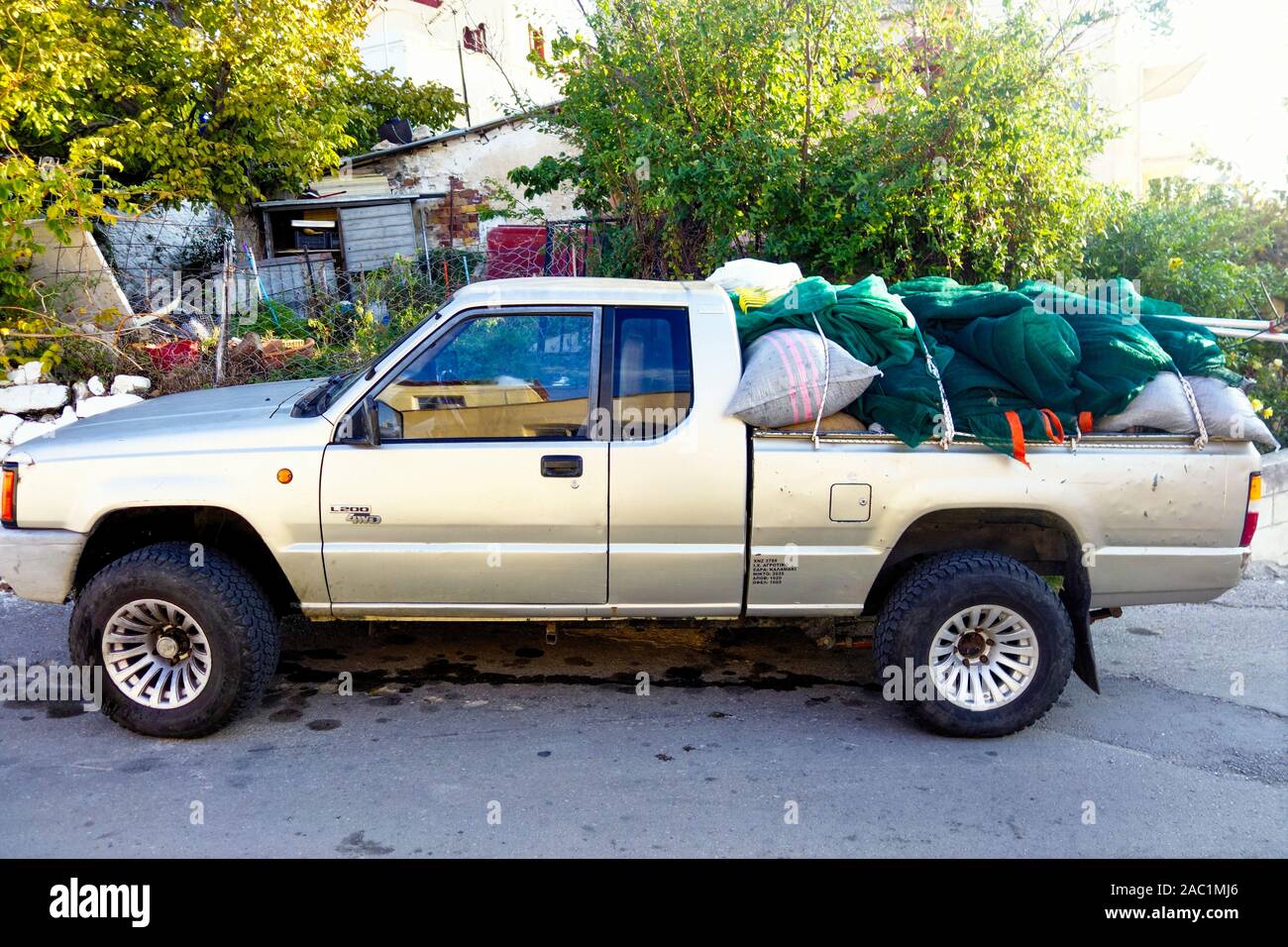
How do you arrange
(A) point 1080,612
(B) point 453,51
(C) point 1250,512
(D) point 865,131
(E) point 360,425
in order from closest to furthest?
(E) point 360,425 < (C) point 1250,512 < (A) point 1080,612 < (D) point 865,131 < (B) point 453,51

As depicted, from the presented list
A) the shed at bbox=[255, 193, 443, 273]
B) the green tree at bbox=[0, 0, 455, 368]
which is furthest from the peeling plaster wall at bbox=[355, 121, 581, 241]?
the green tree at bbox=[0, 0, 455, 368]

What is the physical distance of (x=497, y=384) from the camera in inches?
168

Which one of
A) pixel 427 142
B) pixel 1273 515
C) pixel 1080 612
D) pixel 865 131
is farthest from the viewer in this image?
pixel 427 142

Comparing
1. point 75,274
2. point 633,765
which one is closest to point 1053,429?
point 633,765

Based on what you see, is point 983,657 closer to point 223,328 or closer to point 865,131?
point 865,131

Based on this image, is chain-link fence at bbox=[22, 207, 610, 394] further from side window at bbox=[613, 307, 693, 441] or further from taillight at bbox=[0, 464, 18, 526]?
side window at bbox=[613, 307, 693, 441]

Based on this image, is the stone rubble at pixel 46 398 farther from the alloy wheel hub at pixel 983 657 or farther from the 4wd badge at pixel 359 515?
the alloy wheel hub at pixel 983 657

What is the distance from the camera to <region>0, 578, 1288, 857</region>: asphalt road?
3555mm

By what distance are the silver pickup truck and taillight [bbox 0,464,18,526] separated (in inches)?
0.5

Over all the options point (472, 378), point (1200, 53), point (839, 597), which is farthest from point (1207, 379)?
point (1200, 53)

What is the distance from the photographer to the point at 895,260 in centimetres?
770

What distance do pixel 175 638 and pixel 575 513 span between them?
5.85 ft

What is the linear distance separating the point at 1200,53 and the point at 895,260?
11.7 meters
